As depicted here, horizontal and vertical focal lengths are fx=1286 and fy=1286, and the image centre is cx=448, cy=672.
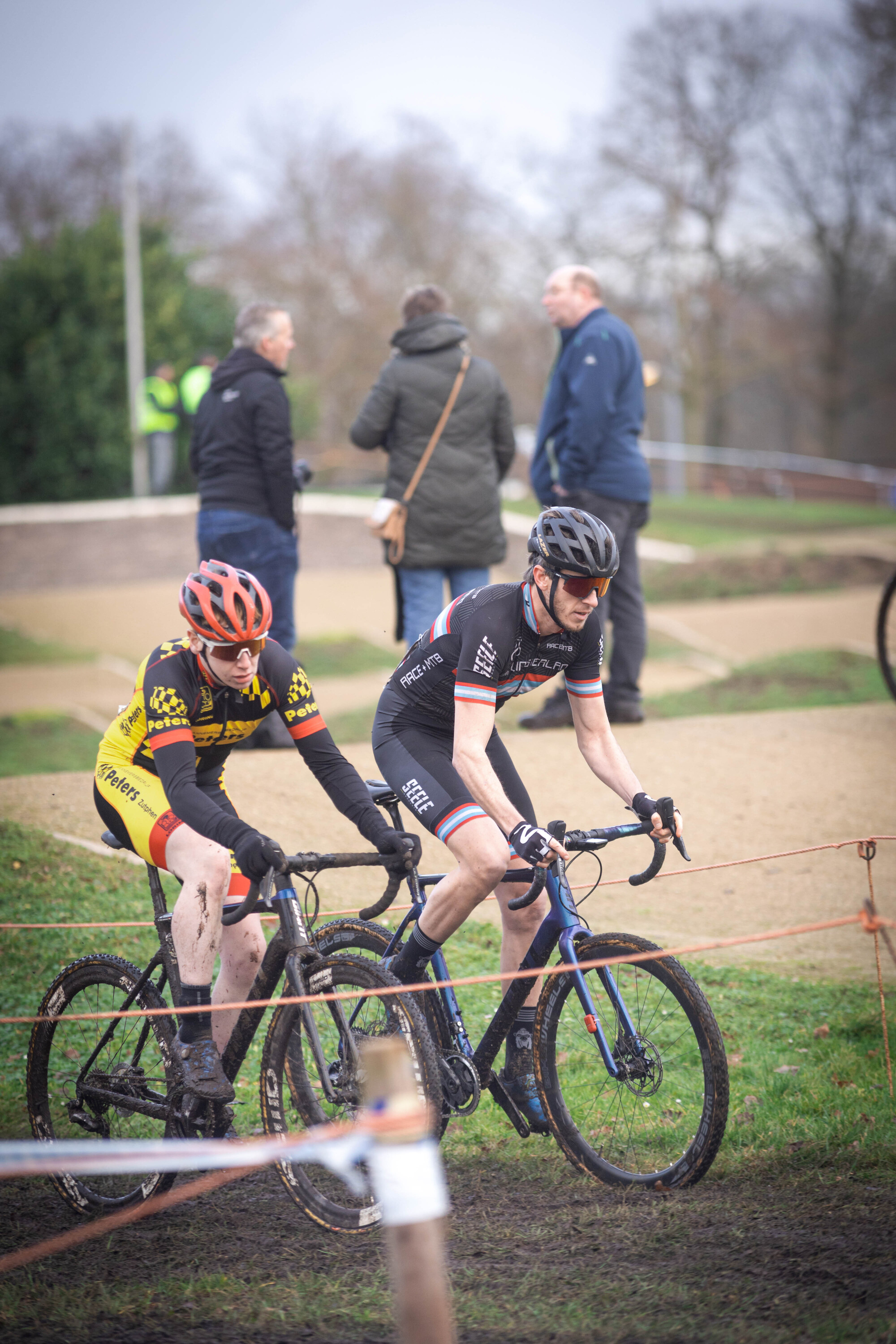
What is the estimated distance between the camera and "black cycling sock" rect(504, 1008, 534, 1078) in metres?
4.27

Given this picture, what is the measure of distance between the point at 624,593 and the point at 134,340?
62.1 ft

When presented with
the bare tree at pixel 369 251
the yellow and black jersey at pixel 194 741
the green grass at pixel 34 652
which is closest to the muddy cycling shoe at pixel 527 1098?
the yellow and black jersey at pixel 194 741

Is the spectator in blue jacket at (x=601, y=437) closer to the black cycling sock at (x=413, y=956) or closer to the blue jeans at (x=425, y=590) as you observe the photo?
the blue jeans at (x=425, y=590)

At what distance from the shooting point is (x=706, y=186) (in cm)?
3144

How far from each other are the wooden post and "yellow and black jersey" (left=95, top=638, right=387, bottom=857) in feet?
5.62

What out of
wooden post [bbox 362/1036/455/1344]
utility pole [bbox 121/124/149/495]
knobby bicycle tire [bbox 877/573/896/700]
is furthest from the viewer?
utility pole [bbox 121/124/149/495]

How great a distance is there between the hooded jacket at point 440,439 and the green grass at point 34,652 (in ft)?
23.0

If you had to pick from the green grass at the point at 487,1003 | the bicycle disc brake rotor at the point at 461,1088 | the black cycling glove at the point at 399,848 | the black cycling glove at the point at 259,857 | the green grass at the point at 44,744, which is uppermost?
the black cycling glove at the point at 259,857

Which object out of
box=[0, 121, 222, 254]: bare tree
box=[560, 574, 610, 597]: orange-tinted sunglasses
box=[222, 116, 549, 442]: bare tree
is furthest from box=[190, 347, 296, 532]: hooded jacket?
box=[0, 121, 222, 254]: bare tree

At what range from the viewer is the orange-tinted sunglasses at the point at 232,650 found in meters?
4.14

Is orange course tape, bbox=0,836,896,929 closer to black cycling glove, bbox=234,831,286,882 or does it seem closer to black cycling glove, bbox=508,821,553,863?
black cycling glove, bbox=508,821,553,863

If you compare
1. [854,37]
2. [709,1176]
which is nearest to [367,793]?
[709,1176]

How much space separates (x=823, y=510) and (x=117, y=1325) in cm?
2684

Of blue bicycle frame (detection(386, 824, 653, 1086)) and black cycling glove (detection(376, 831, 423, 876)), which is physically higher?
black cycling glove (detection(376, 831, 423, 876))
